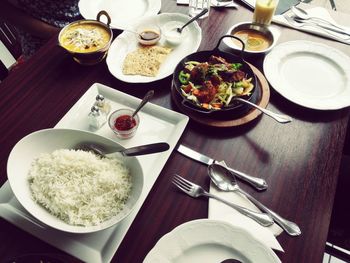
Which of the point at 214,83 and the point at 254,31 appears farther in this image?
the point at 254,31

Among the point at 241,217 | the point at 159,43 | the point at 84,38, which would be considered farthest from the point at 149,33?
the point at 241,217

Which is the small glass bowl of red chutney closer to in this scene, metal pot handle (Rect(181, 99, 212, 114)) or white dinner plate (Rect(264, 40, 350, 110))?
metal pot handle (Rect(181, 99, 212, 114))

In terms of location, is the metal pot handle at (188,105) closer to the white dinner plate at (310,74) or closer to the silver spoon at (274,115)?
the silver spoon at (274,115)

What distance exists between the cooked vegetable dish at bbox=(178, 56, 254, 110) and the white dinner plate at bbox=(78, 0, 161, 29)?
64 cm

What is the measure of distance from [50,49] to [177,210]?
112cm

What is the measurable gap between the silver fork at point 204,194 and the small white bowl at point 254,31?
0.77m

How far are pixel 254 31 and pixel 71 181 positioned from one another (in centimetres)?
120

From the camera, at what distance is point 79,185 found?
970 mm

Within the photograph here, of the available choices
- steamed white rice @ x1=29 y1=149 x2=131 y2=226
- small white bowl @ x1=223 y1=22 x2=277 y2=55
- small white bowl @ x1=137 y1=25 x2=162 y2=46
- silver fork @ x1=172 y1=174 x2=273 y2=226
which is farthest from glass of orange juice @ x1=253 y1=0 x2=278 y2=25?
steamed white rice @ x1=29 y1=149 x2=131 y2=226

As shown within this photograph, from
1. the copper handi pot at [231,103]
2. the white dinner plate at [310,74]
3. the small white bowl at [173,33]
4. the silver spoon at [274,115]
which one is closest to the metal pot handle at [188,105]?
the copper handi pot at [231,103]

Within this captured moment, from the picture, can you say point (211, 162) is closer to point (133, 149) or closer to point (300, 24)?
point (133, 149)

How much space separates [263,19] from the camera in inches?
63.6

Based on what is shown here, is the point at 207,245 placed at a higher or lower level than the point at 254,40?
lower

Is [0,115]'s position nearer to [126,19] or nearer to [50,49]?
[50,49]
